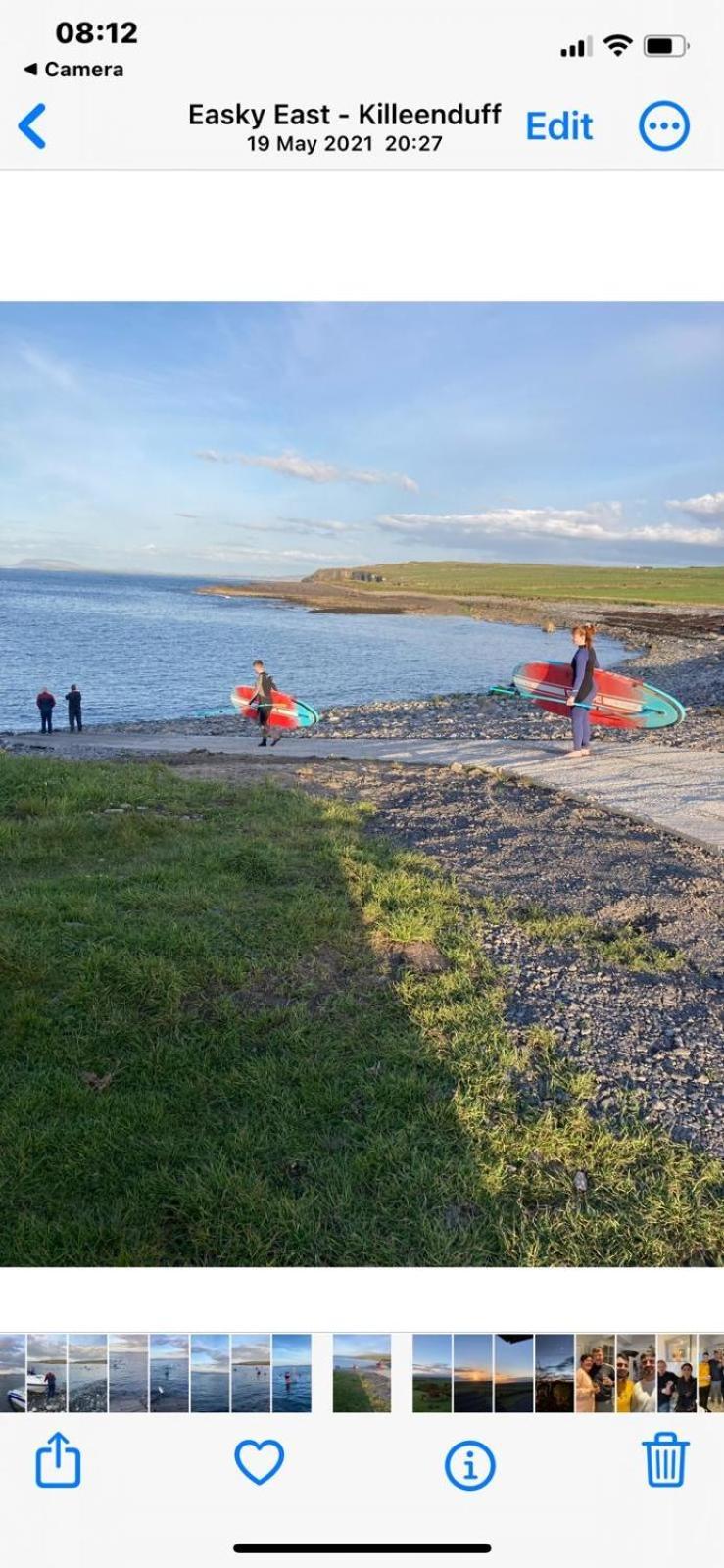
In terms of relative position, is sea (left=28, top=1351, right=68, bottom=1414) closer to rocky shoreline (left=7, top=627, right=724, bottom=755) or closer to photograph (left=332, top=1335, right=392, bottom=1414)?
photograph (left=332, top=1335, right=392, bottom=1414)

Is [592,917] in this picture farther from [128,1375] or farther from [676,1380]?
[128,1375]

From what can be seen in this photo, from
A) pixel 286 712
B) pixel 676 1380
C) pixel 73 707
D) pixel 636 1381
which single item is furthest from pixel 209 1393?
pixel 73 707

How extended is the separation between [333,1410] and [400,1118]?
2019mm

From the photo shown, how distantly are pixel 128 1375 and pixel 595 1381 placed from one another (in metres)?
1.23

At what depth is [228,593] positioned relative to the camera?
632 ft

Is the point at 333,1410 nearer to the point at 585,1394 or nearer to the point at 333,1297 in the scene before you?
the point at 333,1297

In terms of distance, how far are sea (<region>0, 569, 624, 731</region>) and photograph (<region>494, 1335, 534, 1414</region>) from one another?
1640 cm

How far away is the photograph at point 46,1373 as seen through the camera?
1813mm
